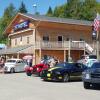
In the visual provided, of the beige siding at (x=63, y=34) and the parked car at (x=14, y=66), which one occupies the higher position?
the beige siding at (x=63, y=34)

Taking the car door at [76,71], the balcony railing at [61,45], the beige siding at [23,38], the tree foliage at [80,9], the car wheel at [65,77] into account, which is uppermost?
the tree foliage at [80,9]

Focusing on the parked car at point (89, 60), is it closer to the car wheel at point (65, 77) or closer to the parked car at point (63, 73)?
the parked car at point (63, 73)

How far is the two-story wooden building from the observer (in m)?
46.6

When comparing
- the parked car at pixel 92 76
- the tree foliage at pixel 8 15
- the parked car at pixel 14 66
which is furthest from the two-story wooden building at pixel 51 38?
the tree foliage at pixel 8 15

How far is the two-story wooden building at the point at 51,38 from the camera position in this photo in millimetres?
46625

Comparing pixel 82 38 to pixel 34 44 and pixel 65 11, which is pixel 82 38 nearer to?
pixel 34 44

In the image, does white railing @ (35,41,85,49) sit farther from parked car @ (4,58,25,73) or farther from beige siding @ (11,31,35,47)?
parked car @ (4,58,25,73)

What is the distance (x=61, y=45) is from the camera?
154ft

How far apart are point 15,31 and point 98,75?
36.7 metres

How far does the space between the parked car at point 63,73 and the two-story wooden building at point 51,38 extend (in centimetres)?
2032

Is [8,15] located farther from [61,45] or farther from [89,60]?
[89,60]

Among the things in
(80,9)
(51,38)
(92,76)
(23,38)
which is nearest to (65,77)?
(92,76)

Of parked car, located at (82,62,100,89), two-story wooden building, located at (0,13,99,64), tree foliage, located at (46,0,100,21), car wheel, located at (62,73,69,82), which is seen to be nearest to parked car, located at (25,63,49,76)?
car wheel, located at (62,73,69,82)

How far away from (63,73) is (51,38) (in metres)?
24.4
